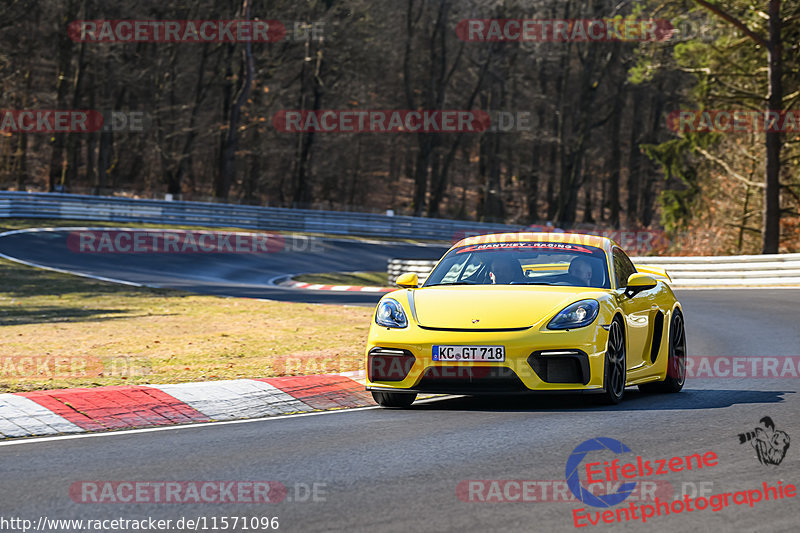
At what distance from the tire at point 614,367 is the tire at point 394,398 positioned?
1.55m

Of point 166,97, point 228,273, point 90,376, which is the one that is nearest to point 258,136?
point 166,97

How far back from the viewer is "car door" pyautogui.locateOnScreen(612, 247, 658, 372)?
9.12 m

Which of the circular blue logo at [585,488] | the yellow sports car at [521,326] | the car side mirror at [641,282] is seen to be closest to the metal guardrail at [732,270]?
the yellow sports car at [521,326]

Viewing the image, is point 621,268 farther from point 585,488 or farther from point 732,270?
point 732,270

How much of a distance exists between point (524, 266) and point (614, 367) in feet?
4.72

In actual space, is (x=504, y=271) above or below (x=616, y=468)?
above

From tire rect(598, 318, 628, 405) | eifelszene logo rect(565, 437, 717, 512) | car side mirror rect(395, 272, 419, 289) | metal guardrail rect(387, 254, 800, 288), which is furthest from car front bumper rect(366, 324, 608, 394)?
metal guardrail rect(387, 254, 800, 288)

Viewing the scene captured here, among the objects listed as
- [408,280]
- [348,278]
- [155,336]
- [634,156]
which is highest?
[634,156]

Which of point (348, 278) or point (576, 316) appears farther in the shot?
point (348, 278)

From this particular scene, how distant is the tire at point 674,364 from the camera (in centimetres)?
997

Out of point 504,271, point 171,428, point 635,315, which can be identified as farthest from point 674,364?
point 171,428

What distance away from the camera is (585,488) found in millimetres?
5629

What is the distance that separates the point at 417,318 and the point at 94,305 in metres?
12.9

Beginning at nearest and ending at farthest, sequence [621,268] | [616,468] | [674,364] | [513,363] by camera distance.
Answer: [616,468]
[513,363]
[621,268]
[674,364]
